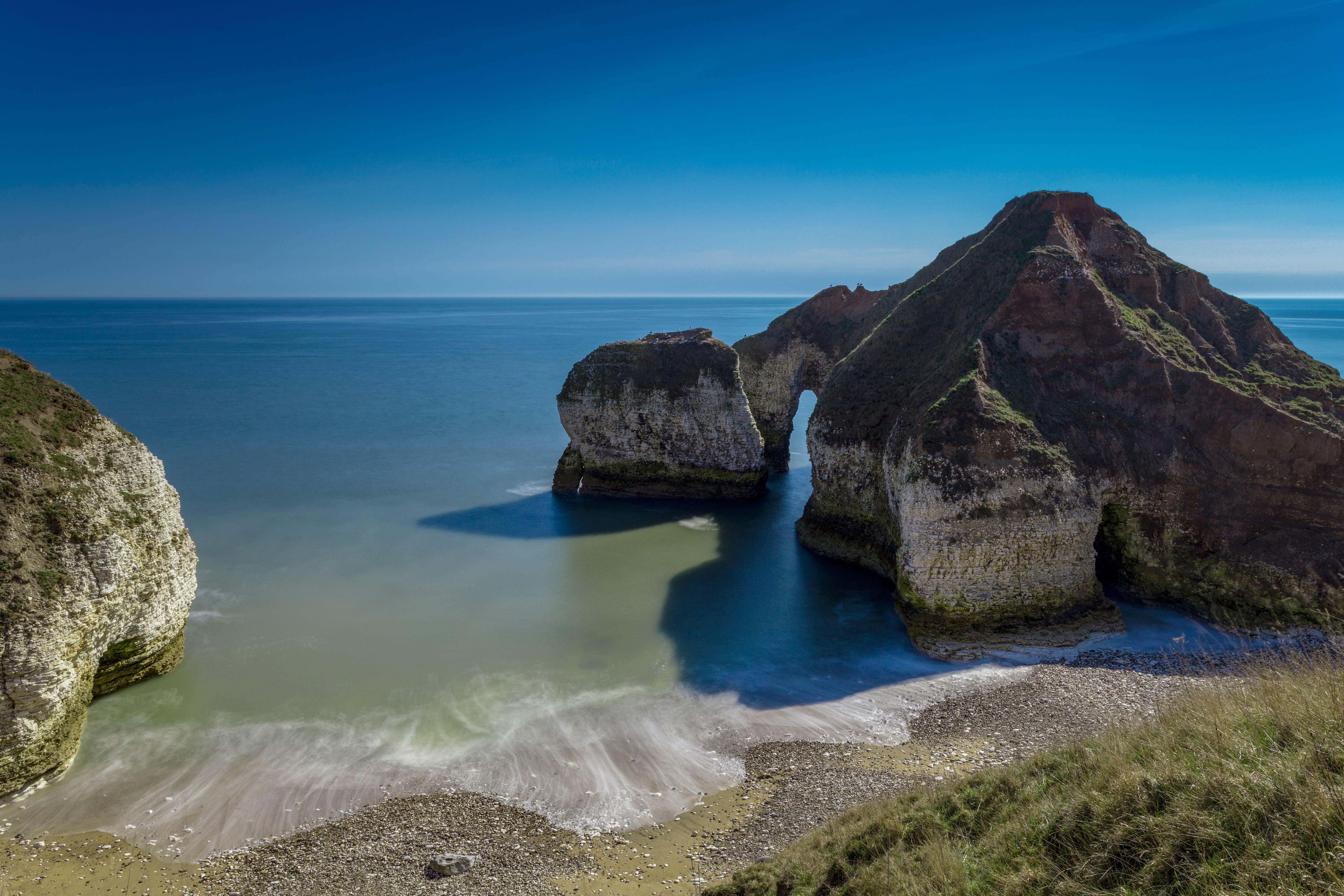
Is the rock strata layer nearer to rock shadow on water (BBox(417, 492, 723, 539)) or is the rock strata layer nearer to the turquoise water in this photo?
the turquoise water

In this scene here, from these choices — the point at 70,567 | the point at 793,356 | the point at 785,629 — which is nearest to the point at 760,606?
the point at 785,629

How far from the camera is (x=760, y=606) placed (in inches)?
898

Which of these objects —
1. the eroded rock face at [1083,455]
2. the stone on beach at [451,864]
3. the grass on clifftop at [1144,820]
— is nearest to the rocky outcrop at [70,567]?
the stone on beach at [451,864]

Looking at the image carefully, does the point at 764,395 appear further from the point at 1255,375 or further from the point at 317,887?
the point at 317,887

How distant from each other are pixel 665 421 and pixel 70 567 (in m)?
23.1

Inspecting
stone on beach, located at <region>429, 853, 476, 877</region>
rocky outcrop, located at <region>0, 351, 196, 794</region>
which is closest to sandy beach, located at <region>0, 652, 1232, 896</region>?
stone on beach, located at <region>429, 853, 476, 877</region>

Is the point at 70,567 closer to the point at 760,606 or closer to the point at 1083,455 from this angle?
the point at 760,606

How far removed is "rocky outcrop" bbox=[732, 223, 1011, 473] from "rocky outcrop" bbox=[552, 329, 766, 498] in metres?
4.64

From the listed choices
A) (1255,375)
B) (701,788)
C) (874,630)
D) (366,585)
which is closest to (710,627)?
(874,630)

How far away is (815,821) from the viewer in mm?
12625

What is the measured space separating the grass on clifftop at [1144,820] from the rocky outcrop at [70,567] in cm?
1298

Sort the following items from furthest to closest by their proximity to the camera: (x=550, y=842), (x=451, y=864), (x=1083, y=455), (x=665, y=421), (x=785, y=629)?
(x=665, y=421), (x=785, y=629), (x=1083, y=455), (x=550, y=842), (x=451, y=864)

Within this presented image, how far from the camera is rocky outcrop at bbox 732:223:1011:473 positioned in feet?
125

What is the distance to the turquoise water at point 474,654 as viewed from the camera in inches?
565
